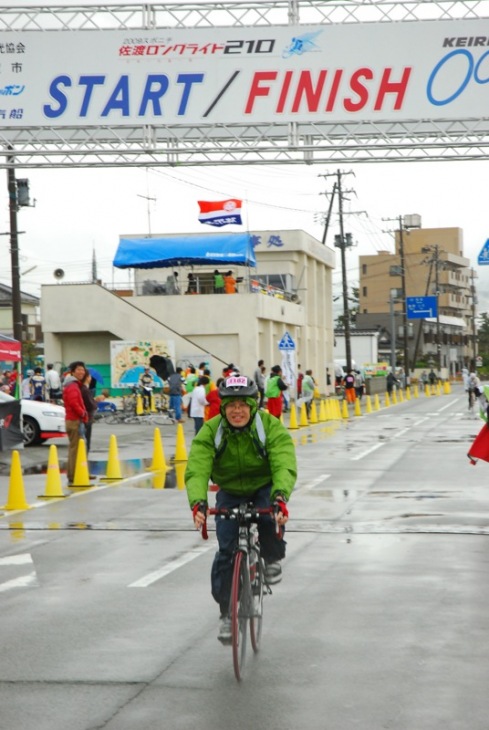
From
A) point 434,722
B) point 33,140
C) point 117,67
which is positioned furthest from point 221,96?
point 434,722

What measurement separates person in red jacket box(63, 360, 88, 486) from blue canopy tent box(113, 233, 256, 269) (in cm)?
3582

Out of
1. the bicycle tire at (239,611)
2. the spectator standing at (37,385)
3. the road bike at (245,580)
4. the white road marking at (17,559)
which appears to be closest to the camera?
the bicycle tire at (239,611)

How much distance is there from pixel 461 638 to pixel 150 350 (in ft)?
133

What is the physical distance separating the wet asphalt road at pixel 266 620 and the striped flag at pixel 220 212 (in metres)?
43.9

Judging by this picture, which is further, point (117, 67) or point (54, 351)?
point (54, 351)

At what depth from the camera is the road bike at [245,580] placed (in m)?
7.08

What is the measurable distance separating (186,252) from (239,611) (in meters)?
49.2

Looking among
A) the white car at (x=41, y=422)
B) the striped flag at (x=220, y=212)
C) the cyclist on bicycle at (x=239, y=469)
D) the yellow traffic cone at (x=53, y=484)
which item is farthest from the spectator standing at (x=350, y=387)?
the cyclist on bicycle at (x=239, y=469)

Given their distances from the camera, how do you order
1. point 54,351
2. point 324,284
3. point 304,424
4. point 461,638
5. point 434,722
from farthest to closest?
point 324,284
point 54,351
point 304,424
point 461,638
point 434,722

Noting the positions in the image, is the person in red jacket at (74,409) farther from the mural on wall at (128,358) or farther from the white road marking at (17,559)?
the mural on wall at (128,358)

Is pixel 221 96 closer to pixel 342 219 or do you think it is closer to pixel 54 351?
pixel 54 351

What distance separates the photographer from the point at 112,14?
2209 cm

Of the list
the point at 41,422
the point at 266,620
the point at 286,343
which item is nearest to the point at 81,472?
the point at 41,422

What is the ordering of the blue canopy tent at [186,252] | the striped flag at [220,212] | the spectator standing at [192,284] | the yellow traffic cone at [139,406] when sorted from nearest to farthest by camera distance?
the yellow traffic cone at [139,406] → the blue canopy tent at [186,252] → the spectator standing at [192,284] → the striped flag at [220,212]
